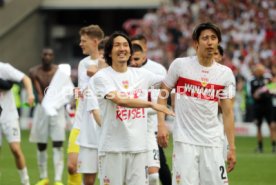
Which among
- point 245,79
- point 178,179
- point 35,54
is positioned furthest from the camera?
point 35,54

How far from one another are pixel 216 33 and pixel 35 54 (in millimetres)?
34221

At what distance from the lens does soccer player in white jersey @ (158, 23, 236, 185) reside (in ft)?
32.2

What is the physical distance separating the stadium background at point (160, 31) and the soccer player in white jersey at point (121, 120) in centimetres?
744

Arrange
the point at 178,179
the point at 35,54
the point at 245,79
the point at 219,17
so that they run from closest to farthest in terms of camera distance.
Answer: the point at 178,179 < the point at 245,79 < the point at 219,17 < the point at 35,54

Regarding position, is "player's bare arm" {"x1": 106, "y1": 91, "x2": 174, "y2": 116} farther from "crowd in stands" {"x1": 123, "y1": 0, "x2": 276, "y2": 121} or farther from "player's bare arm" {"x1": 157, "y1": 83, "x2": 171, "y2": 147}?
"crowd in stands" {"x1": 123, "y1": 0, "x2": 276, "y2": 121}

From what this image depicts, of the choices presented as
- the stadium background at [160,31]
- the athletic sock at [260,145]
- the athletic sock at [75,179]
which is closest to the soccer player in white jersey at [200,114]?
the athletic sock at [75,179]

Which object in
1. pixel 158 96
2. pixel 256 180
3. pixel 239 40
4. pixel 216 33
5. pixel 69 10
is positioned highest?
pixel 69 10

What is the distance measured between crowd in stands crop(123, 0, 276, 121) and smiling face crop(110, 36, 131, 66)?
20.8 meters

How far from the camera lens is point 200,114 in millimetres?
9938

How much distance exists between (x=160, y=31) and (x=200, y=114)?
27.3 metres

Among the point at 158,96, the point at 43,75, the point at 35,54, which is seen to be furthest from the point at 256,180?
the point at 35,54

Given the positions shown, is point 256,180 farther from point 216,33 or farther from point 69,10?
point 69,10

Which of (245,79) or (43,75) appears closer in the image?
(43,75)

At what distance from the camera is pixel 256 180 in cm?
1736
